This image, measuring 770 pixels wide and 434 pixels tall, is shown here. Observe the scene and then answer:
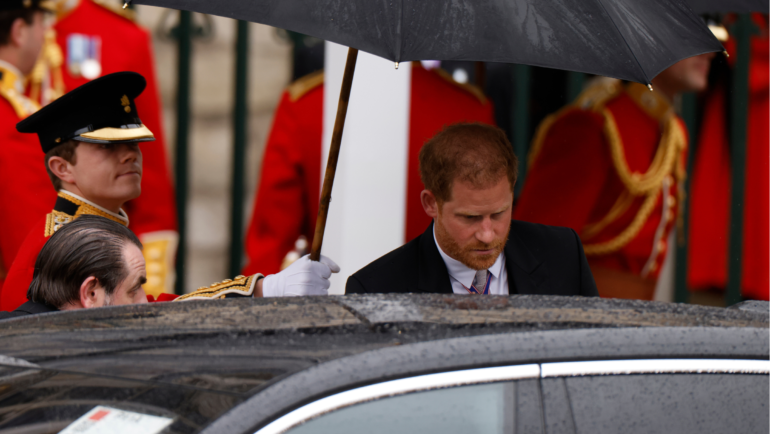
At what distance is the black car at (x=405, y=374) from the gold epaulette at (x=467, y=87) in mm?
2706

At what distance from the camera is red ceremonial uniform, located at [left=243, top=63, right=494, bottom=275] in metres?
3.89

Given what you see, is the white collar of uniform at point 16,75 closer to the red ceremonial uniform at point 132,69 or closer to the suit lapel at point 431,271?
the red ceremonial uniform at point 132,69

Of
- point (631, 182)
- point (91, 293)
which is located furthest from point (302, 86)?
point (91, 293)

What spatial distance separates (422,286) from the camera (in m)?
2.34

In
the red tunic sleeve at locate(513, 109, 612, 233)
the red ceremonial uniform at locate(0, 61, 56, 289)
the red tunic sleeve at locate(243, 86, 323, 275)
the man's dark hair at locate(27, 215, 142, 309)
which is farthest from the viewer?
the red tunic sleeve at locate(513, 109, 612, 233)

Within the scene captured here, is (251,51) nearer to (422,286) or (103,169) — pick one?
(103,169)

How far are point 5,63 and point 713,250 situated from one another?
3.89 m

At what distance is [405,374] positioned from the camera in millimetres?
1292

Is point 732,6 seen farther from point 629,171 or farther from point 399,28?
point 399,28

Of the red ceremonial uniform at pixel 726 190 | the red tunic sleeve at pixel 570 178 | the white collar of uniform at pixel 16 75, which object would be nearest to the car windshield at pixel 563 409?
the red tunic sleeve at pixel 570 178

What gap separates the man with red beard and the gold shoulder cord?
5.73 ft

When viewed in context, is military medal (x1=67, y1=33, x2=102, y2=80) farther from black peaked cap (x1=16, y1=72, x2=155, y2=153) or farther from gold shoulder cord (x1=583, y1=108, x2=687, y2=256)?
gold shoulder cord (x1=583, y1=108, x2=687, y2=256)

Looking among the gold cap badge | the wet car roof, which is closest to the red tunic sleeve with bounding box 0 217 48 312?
the gold cap badge

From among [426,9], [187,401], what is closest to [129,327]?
[187,401]
